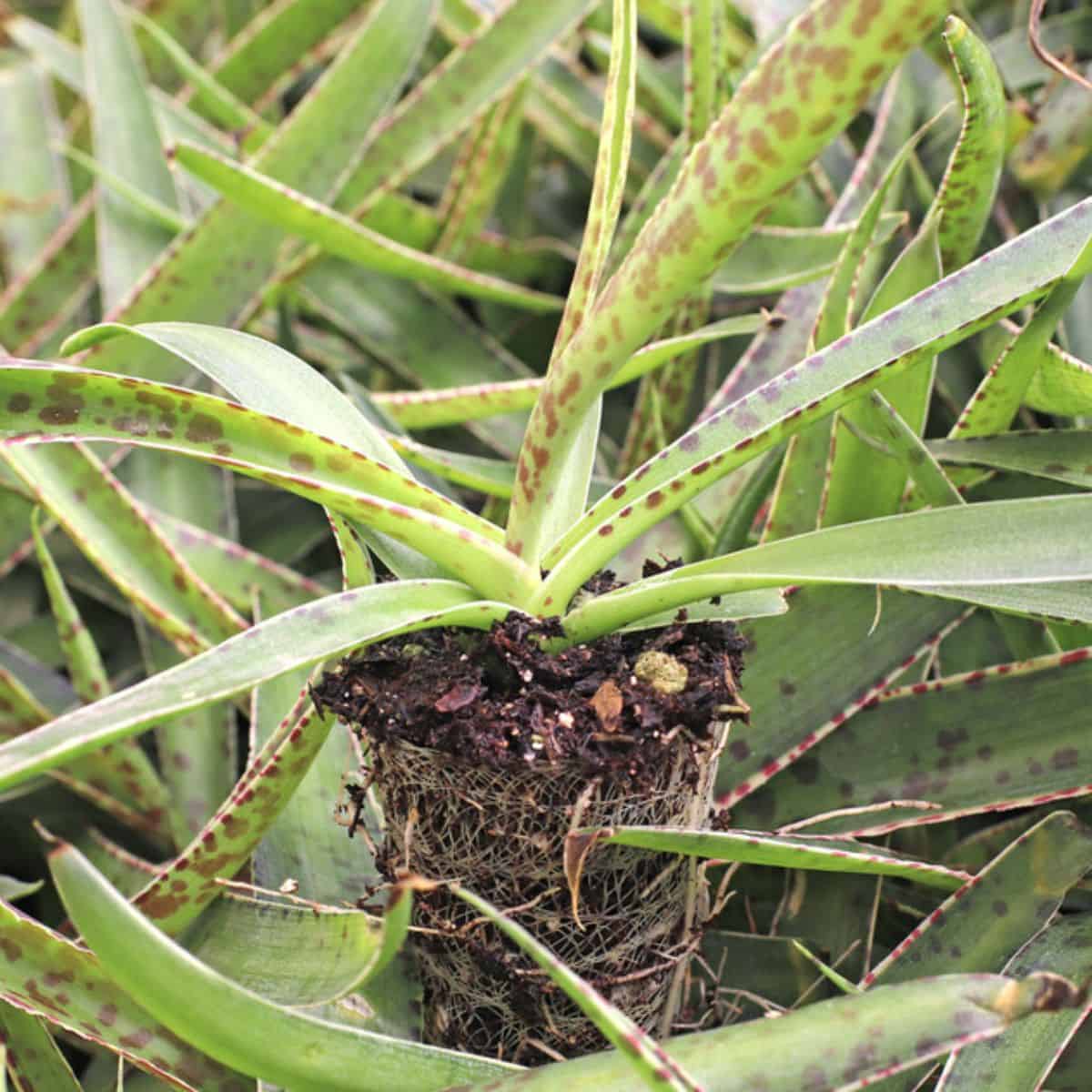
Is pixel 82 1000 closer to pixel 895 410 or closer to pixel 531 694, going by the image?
pixel 531 694

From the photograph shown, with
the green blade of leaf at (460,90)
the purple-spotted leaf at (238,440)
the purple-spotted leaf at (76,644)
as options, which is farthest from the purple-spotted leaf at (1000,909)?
the green blade of leaf at (460,90)

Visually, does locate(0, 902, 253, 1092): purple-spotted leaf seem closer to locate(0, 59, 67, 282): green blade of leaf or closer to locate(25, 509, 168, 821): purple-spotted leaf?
locate(25, 509, 168, 821): purple-spotted leaf

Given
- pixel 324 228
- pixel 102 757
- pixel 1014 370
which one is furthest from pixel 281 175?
pixel 1014 370

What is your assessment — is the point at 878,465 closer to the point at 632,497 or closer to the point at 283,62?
the point at 632,497

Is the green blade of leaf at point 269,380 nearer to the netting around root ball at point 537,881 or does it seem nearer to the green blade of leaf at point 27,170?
the netting around root ball at point 537,881

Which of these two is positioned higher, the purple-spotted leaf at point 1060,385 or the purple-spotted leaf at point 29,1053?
the purple-spotted leaf at point 1060,385
